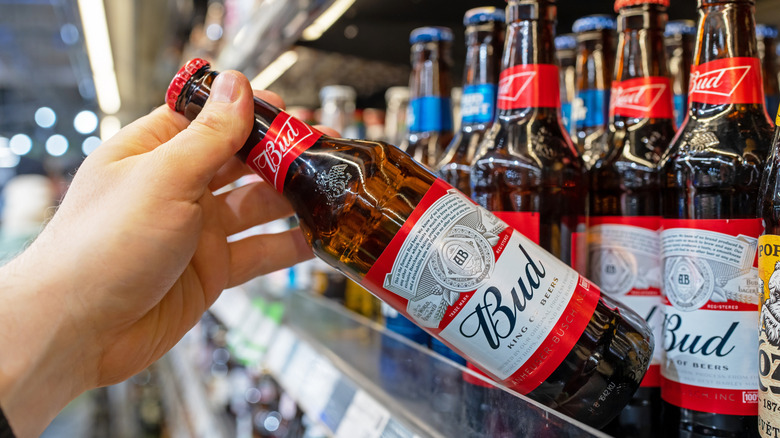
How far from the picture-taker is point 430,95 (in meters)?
1.08

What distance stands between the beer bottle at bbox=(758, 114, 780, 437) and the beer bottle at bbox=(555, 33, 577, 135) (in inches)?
18.7

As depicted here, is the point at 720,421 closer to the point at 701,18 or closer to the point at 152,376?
the point at 701,18

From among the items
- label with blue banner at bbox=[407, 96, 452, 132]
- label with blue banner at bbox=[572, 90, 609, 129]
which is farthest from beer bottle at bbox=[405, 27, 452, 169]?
label with blue banner at bbox=[572, 90, 609, 129]

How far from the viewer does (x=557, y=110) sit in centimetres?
77

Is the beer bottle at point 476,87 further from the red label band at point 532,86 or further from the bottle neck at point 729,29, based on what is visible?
the bottle neck at point 729,29

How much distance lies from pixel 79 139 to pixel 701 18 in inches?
351

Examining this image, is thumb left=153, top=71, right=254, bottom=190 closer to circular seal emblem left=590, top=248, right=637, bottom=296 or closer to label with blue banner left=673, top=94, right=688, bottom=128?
circular seal emblem left=590, top=248, right=637, bottom=296

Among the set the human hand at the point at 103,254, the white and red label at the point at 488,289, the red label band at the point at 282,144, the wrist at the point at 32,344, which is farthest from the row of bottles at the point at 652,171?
the wrist at the point at 32,344

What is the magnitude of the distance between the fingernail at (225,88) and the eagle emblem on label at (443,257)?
0.28 m

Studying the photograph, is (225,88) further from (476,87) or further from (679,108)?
(679,108)

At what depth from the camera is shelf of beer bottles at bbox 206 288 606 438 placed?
633 millimetres

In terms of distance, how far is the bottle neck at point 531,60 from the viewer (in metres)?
0.73

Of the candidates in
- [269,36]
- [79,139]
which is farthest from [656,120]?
[79,139]

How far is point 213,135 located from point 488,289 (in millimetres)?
350
